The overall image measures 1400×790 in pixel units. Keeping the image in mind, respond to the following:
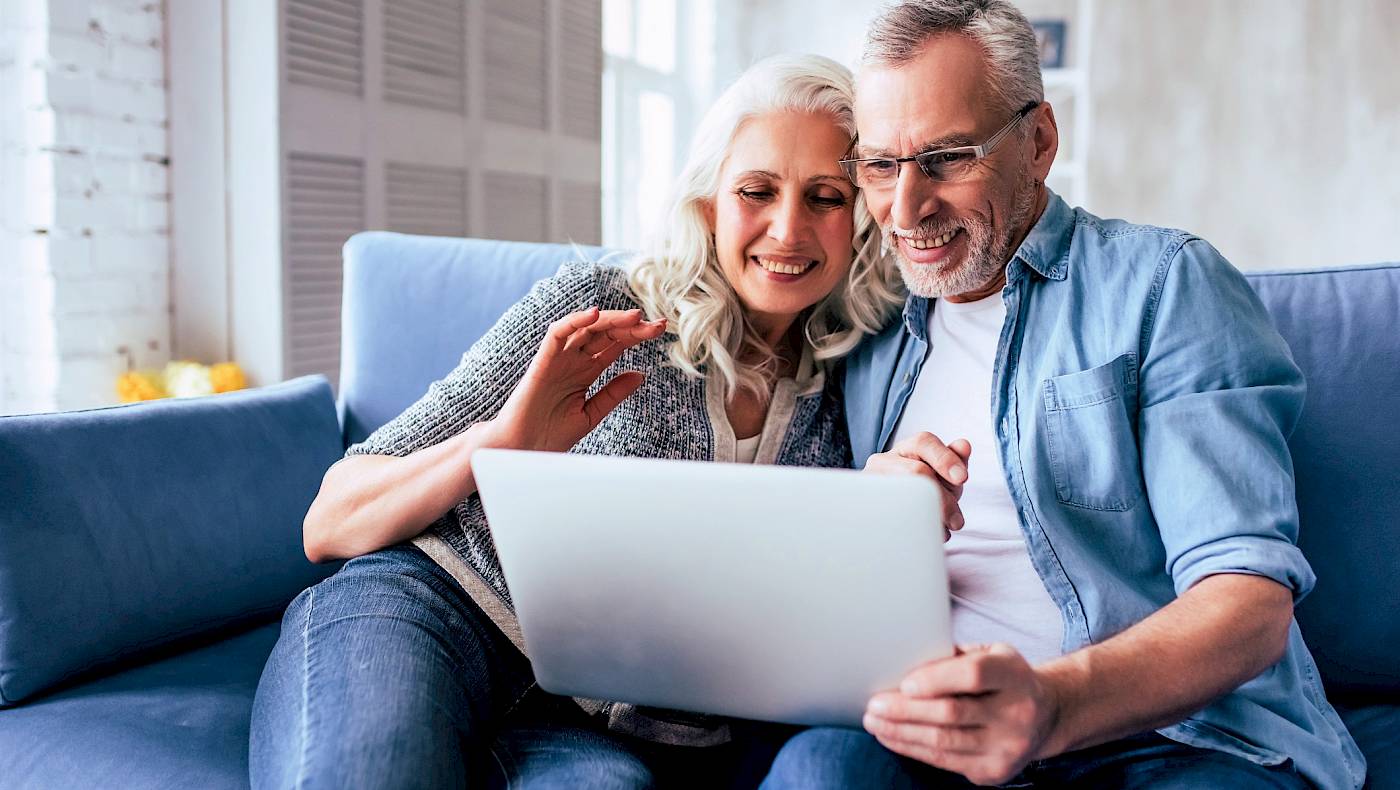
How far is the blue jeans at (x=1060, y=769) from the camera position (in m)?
1.01

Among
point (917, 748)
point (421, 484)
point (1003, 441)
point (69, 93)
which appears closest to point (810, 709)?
point (917, 748)

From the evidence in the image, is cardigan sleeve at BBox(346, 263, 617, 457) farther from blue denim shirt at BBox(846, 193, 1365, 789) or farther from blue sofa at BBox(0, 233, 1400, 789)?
blue denim shirt at BBox(846, 193, 1365, 789)

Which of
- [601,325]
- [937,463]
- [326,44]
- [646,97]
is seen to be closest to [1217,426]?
[937,463]

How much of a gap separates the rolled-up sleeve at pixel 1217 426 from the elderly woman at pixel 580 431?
1.43 ft

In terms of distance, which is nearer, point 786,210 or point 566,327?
point 566,327

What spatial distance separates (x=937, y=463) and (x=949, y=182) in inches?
15.4

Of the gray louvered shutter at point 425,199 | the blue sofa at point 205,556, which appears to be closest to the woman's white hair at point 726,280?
the blue sofa at point 205,556

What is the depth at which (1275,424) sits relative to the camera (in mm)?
1175

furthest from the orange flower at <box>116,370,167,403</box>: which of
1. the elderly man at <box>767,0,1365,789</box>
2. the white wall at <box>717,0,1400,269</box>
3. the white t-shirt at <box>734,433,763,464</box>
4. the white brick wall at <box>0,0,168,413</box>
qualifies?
the white wall at <box>717,0,1400,269</box>

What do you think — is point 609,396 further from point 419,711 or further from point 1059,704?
point 1059,704

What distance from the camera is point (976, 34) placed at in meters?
1.34

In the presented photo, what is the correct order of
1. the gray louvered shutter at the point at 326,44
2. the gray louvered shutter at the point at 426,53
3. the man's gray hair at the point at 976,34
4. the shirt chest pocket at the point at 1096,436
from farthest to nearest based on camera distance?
the gray louvered shutter at the point at 426,53
the gray louvered shutter at the point at 326,44
the man's gray hair at the point at 976,34
the shirt chest pocket at the point at 1096,436

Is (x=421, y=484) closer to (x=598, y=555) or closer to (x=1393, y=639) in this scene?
(x=598, y=555)

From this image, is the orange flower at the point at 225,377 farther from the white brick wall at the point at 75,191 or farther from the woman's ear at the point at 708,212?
the woman's ear at the point at 708,212
